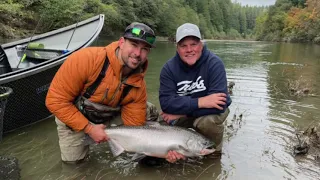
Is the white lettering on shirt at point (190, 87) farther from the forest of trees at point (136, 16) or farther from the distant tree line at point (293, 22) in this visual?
the distant tree line at point (293, 22)

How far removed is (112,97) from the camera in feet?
13.2

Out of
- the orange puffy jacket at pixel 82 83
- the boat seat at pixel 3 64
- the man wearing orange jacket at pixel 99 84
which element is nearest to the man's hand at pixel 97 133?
the man wearing orange jacket at pixel 99 84

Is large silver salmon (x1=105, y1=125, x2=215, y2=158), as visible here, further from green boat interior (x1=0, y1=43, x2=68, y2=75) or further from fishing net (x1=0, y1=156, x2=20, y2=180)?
green boat interior (x1=0, y1=43, x2=68, y2=75)

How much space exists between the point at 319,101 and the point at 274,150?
4.32 m

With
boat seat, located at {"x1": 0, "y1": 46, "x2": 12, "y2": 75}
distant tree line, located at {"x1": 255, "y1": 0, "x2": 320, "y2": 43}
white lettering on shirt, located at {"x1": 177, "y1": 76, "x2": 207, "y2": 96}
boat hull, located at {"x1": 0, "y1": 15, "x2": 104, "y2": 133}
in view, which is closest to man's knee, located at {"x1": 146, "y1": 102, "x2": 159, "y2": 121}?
white lettering on shirt, located at {"x1": 177, "y1": 76, "x2": 207, "y2": 96}

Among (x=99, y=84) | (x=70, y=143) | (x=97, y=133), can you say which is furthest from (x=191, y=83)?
(x=70, y=143)

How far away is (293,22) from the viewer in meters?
71.9

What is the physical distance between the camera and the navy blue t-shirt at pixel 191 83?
160 inches

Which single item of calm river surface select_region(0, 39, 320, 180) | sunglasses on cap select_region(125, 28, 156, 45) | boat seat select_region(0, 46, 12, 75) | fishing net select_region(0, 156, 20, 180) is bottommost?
calm river surface select_region(0, 39, 320, 180)

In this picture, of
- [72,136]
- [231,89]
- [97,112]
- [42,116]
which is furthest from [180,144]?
[231,89]

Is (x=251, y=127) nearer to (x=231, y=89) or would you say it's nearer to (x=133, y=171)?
(x=133, y=171)

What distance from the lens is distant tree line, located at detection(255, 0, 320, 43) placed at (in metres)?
56.5

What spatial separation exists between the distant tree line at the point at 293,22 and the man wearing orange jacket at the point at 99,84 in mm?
52996

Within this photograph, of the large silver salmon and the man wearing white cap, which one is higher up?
the man wearing white cap
